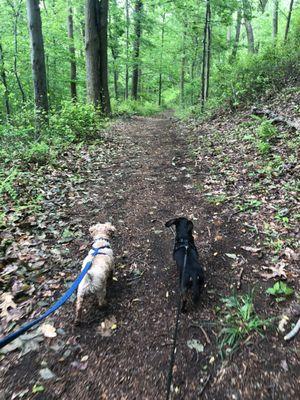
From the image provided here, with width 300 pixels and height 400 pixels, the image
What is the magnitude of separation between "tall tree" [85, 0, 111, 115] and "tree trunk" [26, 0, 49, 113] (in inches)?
127

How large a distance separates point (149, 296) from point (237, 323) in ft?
3.26

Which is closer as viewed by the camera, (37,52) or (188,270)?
(188,270)

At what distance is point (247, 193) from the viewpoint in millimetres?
5457

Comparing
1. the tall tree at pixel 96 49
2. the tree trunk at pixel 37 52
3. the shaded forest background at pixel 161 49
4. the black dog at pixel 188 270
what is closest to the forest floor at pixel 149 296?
the black dog at pixel 188 270

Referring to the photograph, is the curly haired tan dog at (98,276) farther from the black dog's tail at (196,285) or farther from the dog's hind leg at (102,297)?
the black dog's tail at (196,285)

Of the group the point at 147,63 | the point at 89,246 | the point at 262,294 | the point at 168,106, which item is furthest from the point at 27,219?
the point at 168,106

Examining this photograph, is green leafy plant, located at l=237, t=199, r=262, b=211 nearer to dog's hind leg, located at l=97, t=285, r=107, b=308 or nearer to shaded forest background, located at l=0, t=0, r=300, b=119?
dog's hind leg, located at l=97, t=285, r=107, b=308

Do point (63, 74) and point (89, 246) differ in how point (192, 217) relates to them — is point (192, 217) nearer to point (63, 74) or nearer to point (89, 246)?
point (89, 246)

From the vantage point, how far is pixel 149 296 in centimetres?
336

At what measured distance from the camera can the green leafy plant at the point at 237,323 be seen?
2721 millimetres

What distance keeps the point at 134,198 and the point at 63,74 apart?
60.0 ft

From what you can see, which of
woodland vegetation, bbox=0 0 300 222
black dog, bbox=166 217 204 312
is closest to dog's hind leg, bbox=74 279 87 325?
black dog, bbox=166 217 204 312

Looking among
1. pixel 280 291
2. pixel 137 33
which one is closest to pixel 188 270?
pixel 280 291

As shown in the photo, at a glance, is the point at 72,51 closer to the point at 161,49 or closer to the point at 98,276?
the point at 161,49
